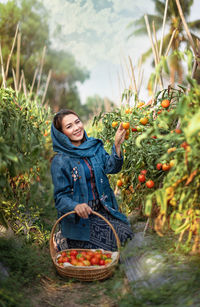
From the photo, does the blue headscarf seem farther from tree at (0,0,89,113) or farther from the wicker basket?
tree at (0,0,89,113)

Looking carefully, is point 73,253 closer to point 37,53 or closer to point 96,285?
point 96,285

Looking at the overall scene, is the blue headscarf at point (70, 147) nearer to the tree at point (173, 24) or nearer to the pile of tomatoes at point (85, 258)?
the pile of tomatoes at point (85, 258)

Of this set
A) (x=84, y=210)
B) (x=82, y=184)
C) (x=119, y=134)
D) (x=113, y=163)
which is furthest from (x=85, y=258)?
(x=119, y=134)

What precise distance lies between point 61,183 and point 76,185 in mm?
100

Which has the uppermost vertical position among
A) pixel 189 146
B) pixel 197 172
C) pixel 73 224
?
pixel 189 146

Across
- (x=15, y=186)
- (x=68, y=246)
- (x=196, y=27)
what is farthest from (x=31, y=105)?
(x=196, y=27)

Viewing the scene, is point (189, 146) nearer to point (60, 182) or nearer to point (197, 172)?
point (197, 172)

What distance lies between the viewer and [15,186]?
244cm

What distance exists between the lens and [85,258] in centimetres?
171

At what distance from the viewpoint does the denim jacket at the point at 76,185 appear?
1874mm

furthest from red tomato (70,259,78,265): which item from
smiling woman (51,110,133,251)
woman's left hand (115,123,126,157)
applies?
woman's left hand (115,123,126,157)

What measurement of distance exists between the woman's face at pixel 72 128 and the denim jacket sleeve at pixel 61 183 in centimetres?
16

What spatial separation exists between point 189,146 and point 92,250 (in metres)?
0.99

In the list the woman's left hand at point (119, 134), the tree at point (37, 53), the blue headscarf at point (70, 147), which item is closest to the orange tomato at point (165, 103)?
the woman's left hand at point (119, 134)
